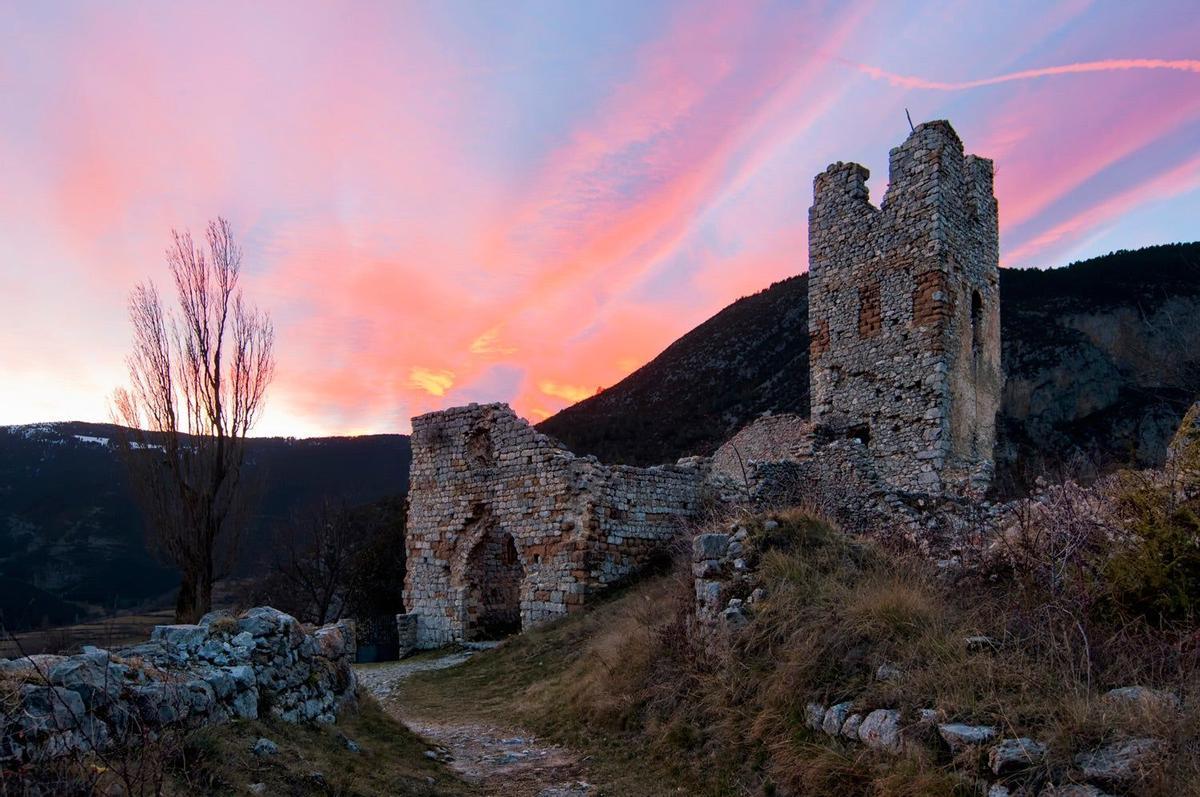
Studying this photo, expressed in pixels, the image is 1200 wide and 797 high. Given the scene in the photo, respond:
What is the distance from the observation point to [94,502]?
41.3m

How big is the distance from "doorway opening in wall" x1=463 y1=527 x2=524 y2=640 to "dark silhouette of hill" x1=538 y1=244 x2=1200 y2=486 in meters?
18.3

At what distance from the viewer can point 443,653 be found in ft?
49.3

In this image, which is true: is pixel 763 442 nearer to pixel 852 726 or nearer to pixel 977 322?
pixel 977 322

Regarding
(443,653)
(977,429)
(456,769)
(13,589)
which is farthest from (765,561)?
(13,589)

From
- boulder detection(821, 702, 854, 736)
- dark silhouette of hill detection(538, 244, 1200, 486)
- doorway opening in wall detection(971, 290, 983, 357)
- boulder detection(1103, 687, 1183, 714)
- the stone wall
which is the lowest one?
boulder detection(821, 702, 854, 736)

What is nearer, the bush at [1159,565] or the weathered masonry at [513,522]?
the bush at [1159,565]

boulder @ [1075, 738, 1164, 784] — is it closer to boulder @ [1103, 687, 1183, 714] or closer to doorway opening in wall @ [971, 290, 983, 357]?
boulder @ [1103, 687, 1183, 714]

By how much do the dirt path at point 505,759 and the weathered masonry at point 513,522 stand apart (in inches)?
200

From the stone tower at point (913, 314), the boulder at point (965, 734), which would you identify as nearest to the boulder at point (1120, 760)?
the boulder at point (965, 734)

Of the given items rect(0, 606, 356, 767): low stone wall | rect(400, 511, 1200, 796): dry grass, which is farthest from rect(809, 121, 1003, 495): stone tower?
rect(0, 606, 356, 767): low stone wall

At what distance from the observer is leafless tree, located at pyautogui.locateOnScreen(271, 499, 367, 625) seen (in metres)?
25.9

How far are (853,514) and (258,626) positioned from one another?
27.6ft

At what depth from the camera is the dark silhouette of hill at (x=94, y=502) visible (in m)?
33.0

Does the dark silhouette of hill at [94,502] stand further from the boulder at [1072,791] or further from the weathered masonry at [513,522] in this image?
the boulder at [1072,791]
